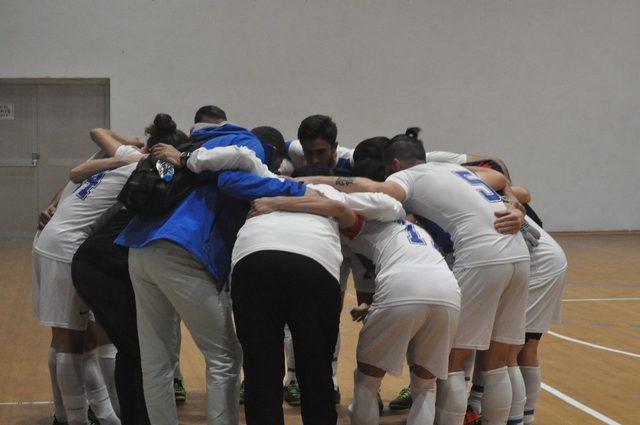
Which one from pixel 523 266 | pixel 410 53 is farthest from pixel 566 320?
pixel 410 53

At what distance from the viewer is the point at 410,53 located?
1372cm

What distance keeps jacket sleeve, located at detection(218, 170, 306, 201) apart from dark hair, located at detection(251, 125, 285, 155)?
1.04 meters

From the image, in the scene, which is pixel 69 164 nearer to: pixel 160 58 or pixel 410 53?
pixel 160 58

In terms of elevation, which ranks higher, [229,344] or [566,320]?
[229,344]

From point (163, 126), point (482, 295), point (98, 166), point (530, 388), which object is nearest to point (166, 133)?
point (163, 126)

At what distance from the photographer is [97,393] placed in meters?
4.12

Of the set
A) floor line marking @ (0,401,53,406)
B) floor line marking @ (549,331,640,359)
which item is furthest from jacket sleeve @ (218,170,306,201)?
floor line marking @ (549,331,640,359)

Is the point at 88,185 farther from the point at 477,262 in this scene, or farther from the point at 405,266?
the point at 477,262

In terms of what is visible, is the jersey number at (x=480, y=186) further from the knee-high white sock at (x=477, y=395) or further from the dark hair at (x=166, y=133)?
the dark hair at (x=166, y=133)

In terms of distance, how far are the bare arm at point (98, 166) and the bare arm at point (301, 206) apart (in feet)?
3.23

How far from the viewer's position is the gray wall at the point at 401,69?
12852mm

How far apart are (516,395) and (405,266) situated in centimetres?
109

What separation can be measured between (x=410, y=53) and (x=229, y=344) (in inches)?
424

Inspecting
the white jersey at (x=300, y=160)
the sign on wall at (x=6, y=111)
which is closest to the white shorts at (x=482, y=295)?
the white jersey at (x=300, y=160)
